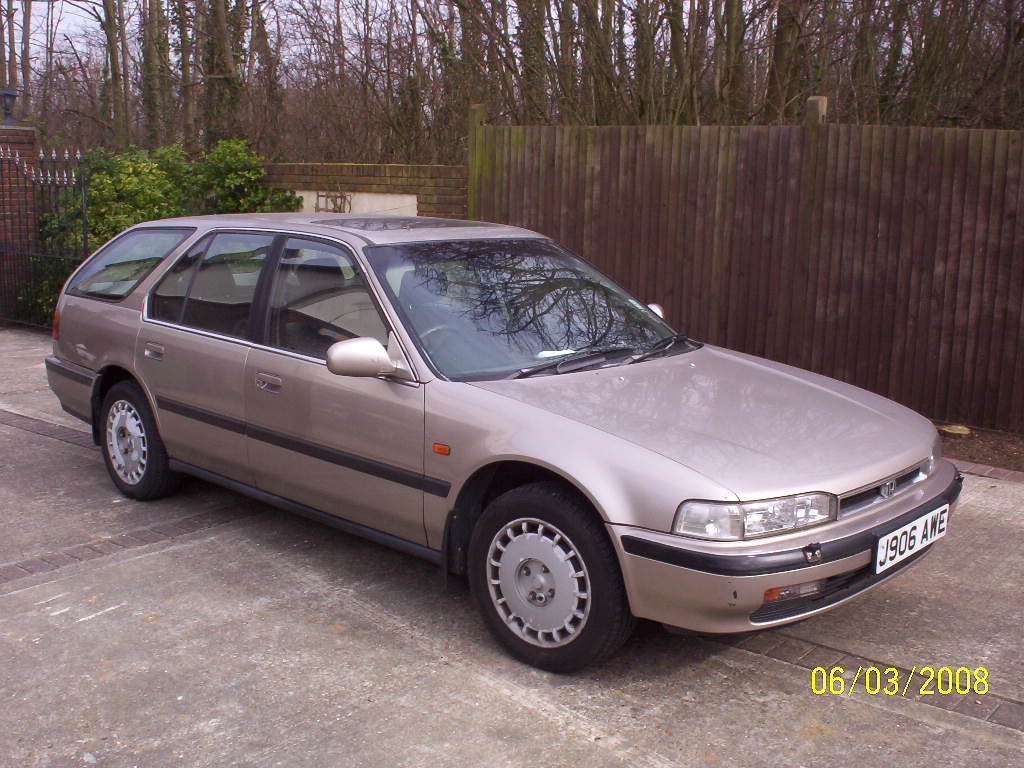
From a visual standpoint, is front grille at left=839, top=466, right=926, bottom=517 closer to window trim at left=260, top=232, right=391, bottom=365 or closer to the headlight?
the headlight

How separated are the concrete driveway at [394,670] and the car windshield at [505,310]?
1.09 m

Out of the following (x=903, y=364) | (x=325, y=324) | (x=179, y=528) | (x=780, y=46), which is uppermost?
(x=780, y=46)

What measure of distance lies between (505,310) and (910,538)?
1.86 metres

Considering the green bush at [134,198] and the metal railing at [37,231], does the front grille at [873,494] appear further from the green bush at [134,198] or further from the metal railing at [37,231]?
the metal railing at [37,231]

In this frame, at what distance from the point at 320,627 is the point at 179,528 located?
1552mm

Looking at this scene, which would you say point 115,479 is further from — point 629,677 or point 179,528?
point 629,677

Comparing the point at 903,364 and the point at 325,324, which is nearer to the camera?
the point at 325,324

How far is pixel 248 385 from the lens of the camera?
4824 mm

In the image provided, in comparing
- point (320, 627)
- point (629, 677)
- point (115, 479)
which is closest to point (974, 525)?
point (629, 677)

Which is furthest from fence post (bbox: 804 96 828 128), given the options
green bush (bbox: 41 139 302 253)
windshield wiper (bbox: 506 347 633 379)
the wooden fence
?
green bush (bbox: 41 139 302 253)

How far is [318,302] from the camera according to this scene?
4.69 meters

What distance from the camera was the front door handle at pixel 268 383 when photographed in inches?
184

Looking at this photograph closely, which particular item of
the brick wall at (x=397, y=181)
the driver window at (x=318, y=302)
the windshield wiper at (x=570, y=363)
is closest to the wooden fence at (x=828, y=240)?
the brick wall at (x=397, y=181)

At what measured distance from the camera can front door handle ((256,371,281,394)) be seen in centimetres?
466
